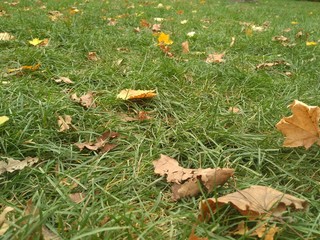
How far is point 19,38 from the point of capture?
3.41 m

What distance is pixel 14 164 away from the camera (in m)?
1.52

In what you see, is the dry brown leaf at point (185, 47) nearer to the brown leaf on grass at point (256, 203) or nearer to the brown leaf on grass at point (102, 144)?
the brown leaf on grass at point (102, 144)

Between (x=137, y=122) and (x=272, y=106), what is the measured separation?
86 centimetres

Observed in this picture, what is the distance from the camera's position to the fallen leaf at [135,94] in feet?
7.21

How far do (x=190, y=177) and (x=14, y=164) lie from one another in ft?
2.56

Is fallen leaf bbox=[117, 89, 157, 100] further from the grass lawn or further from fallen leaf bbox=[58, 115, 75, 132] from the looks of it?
fallen leaf bbox=[58, 115, 75, 132]

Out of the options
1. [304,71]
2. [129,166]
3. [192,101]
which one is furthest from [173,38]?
[129,166]

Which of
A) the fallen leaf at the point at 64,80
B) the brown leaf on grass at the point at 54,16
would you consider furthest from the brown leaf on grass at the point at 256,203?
→ the brown leaf on grass at the point at 54,16

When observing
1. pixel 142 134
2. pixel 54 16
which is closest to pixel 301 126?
pixel 142 134

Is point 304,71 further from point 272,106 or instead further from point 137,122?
point 137,122

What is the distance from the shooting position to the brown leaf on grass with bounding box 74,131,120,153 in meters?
1.73

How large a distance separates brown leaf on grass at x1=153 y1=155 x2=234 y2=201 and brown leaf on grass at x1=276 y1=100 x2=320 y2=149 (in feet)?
1.40

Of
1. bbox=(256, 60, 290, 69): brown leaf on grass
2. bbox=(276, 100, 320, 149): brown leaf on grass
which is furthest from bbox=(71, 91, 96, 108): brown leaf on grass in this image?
bbox=(256, 60, 290, 69): brown leaf on grass

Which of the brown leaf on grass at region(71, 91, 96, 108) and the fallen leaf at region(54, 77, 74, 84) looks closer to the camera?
the brown leaf on grass at region(71, 91, 96, 108)
